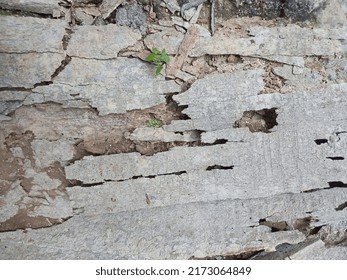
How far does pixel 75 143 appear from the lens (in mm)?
3531

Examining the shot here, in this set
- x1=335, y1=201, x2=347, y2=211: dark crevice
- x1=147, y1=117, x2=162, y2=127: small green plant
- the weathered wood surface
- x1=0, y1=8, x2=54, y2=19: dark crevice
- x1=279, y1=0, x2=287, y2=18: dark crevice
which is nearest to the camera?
x1=0, y1=8, x2=54, y2=19: dark crevice

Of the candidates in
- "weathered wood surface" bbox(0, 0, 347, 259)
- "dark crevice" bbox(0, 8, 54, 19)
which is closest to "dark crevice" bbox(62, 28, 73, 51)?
"weathered wood surface" bbox(0, 0, 347, 259)

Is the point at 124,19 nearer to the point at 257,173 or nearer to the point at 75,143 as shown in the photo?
the point at 75,143

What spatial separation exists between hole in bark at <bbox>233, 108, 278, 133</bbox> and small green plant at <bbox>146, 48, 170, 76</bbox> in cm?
82

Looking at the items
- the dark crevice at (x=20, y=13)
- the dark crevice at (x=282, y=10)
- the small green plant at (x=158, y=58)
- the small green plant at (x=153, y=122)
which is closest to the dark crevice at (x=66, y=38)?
the dark crevice at (x=20, y=13)

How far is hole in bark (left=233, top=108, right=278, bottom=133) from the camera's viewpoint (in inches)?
144

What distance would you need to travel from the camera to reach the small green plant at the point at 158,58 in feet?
11.3

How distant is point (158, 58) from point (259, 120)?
106 cm

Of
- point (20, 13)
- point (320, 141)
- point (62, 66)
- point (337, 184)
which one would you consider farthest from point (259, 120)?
point (20, 13)

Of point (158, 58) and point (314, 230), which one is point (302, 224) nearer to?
point (314, 230)

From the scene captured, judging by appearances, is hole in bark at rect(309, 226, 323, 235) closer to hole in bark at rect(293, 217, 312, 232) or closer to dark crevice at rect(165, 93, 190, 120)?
hole in bark at rect(293, 217, 312, 232)

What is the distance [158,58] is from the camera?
346 centimetres

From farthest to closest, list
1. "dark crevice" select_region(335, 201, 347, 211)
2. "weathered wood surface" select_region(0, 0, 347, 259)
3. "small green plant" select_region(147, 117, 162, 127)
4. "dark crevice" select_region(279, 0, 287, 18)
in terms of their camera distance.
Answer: "dark crevice" select_region(335, 201, 347, 211) < "dark crevice" select_region(279, 0, 287, 18) < "small green plant" select_region(147, 117, 162, 127) < "weathered wood surface" select_region(0, 0, 347, 259)

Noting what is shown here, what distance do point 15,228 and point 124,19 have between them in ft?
6.61
